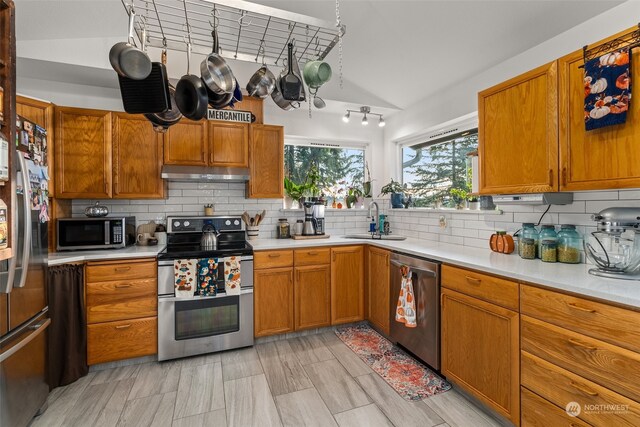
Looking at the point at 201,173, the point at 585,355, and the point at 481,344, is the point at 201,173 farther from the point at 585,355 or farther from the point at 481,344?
the point at 585,355

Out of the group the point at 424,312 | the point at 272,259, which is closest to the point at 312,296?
the point at 272,259

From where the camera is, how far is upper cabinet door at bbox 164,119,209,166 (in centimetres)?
287

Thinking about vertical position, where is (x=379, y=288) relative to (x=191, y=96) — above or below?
below

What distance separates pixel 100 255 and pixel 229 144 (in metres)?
1.46

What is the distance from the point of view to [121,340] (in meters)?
2.41

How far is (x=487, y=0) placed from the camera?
1991 mm

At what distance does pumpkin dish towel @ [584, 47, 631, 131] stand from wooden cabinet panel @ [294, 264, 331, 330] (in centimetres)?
225

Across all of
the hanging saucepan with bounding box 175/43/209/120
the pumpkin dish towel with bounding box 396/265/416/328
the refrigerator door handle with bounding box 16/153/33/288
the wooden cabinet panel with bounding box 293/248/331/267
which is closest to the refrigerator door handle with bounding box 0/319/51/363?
the refrigerator door handle with bounding box 16/153/33/288

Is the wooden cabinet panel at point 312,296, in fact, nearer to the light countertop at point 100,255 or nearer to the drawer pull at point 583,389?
the light countertop at point 100,255

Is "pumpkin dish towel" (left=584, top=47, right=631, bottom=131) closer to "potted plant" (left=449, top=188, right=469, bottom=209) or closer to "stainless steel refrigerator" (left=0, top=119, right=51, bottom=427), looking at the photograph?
"potted plant" (left=449, top=188, right=469, bottom=209)

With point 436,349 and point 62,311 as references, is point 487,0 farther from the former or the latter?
point 62,311

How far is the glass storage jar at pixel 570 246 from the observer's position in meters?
1.91

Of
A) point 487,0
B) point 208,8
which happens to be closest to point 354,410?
point 487,0

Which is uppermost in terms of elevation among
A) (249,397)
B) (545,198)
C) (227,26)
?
(227,26)
